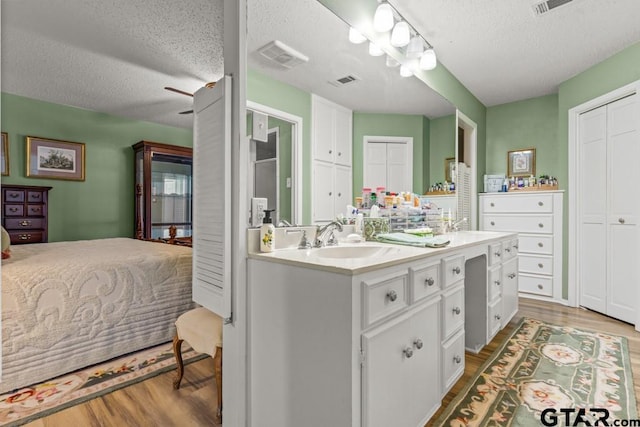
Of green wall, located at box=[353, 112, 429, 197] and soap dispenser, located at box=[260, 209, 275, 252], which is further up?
green wall, located at box=[353, 112, 429, 197]

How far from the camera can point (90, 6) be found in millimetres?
1869

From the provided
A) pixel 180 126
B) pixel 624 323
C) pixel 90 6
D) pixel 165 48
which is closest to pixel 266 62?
pixel 165 48

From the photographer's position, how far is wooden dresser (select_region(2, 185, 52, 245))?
2831 mm

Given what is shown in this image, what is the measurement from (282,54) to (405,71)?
1260 millimetres

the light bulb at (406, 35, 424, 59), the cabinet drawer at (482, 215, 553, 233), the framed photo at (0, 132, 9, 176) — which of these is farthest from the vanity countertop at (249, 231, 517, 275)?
the framed photo at (0, 132, 9, 176)

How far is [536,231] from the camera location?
3654mm

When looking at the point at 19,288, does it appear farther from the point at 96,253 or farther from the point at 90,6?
the point at 90,6

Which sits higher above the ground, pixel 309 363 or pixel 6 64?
pixel 6 64

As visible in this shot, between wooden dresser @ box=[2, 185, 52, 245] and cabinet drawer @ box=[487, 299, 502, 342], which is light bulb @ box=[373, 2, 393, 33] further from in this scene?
wooden dresser @ box=[2, 185, 52, 245]

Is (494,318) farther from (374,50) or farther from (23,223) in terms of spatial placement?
(23,223)

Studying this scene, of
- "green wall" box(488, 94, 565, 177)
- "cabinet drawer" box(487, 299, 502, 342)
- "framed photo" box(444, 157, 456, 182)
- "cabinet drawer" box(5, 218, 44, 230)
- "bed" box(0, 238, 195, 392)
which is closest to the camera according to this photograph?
"bed" box(0, 238, 195, 392)

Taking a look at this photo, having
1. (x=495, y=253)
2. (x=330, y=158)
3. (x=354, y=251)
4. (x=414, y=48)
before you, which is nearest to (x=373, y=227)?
(x=354, y=251)

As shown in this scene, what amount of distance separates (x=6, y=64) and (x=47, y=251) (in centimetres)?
148

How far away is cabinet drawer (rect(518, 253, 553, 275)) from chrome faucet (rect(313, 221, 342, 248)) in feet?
10.00
